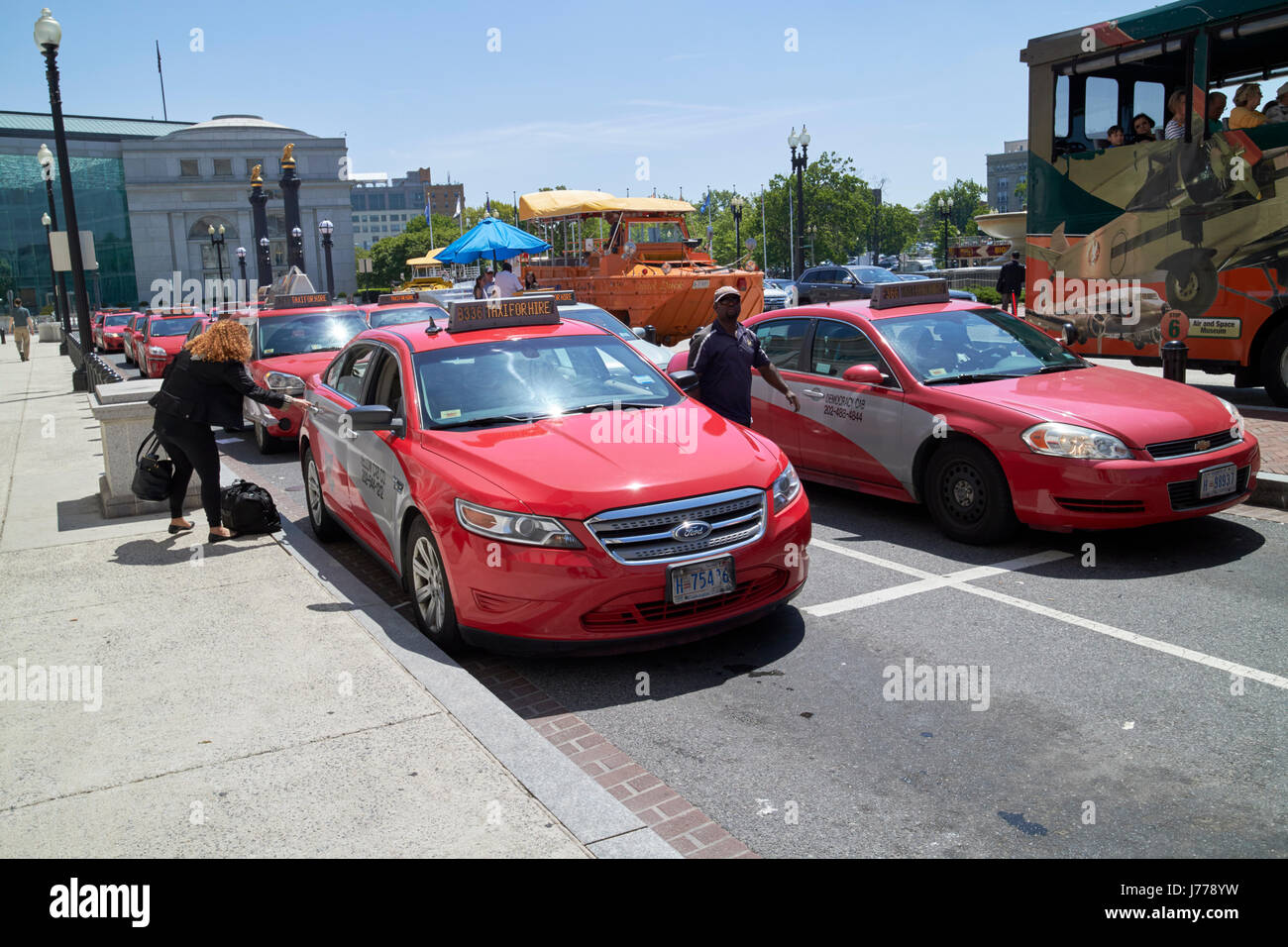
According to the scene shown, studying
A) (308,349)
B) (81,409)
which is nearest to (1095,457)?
(308,349)

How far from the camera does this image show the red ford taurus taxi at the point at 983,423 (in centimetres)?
676

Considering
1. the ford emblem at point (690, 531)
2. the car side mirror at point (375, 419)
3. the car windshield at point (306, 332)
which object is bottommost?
the ford emblem at point (690, 531)

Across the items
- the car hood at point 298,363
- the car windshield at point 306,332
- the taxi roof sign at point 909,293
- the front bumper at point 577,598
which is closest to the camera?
the front bumper at point 577,598

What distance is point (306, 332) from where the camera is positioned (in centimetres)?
1359

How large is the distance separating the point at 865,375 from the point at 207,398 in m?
4.89

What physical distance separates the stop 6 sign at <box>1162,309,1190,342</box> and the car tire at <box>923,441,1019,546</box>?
19.5 feet

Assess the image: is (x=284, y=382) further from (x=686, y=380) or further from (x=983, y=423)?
(x=983, y=423)

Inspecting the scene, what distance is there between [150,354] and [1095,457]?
Result: 21162 mm

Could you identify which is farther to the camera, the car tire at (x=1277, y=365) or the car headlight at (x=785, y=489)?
the car tire at (x=1277, y=365)

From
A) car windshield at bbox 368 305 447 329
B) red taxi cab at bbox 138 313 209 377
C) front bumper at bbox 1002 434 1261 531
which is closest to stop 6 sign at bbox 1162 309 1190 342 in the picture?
front bumper at bbox 1002 434 1261 531

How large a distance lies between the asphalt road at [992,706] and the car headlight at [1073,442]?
0.71m

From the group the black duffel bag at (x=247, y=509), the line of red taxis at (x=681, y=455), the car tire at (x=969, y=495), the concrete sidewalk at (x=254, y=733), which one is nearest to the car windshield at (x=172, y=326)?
the black duffel bag at (x=247, y=509)

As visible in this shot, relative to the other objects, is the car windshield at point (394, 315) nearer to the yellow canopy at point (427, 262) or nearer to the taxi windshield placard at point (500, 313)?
the taxi windshield placard at point (500, 313)

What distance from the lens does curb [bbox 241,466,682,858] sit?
3.52 metres
